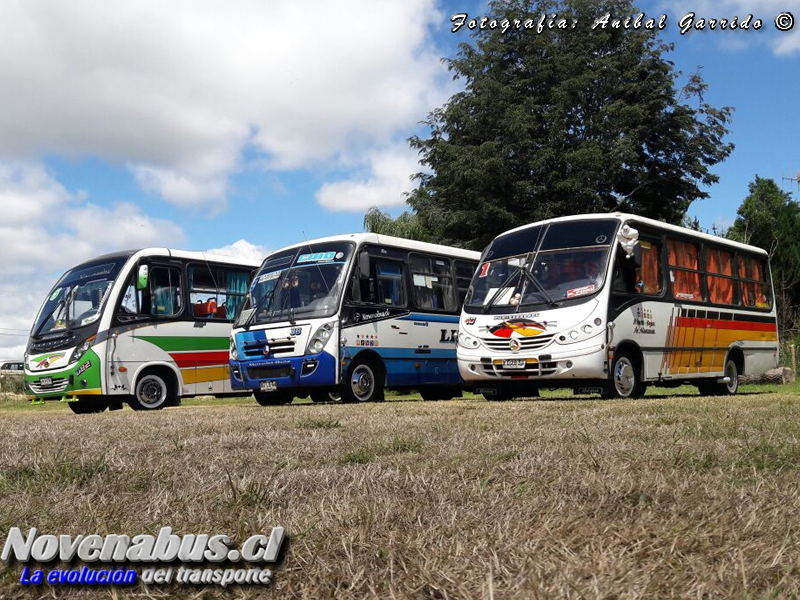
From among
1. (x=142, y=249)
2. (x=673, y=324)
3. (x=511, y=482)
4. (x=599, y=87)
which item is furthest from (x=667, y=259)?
(x=599, y=87)

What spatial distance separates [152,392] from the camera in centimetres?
1670

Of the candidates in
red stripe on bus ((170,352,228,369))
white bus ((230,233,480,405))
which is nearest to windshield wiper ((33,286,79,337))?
red stripe on bus ((170,352,228,369))

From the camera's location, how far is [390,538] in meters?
2.67

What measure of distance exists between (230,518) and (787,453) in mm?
2955

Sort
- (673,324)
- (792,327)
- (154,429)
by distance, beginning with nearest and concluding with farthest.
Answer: (154,429) < (673,324) < (792,327)

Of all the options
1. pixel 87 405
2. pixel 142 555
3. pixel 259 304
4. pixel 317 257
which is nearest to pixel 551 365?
pixel 317 257

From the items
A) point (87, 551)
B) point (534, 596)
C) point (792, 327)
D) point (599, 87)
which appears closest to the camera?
point (534, 596)

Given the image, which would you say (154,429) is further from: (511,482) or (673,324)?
(673,324)

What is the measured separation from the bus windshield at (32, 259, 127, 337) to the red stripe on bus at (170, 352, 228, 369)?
1738 millimetres

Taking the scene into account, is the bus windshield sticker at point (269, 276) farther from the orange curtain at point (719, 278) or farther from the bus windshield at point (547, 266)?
the orange curtain at point (719, 278)

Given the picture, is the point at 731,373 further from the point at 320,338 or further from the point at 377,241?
the point at 320,338

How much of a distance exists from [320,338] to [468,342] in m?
2.54

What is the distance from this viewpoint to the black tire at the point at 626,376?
13.3 metres

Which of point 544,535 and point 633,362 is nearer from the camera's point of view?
point 544,535
